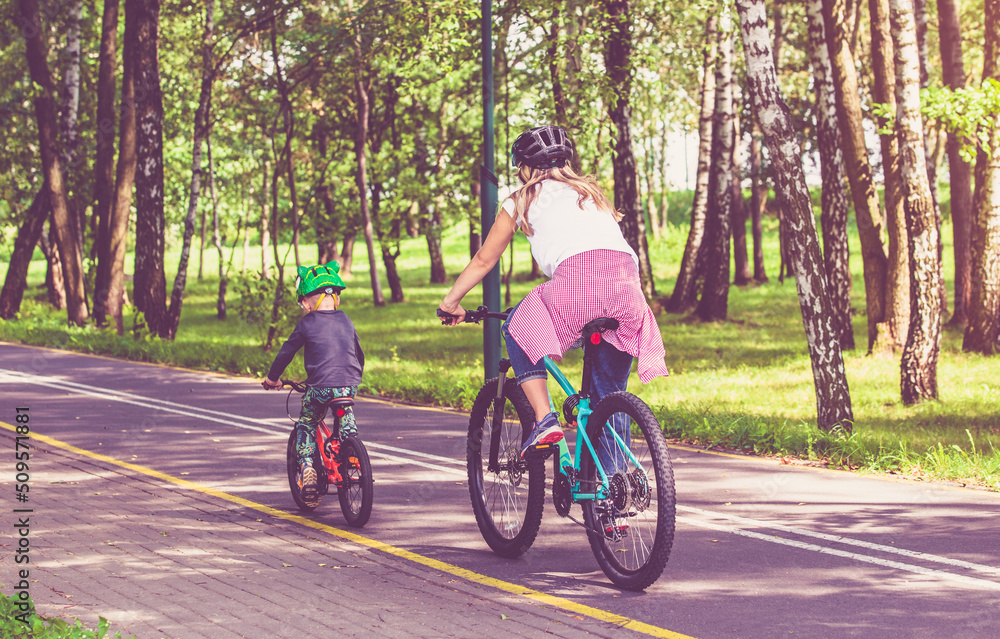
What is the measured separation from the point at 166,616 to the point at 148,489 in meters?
3.06

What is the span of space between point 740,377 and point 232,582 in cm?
1054

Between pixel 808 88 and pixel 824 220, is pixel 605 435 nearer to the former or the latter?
pixel 824 220

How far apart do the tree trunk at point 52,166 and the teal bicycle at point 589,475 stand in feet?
57.7

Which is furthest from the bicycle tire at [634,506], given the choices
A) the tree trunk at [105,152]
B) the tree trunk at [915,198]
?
the tree trunk at [105,152]

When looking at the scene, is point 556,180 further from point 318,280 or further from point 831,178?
point 831,178

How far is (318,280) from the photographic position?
6.97 m

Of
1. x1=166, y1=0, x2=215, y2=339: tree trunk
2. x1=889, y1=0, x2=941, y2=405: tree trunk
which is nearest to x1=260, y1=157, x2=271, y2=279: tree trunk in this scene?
x1=166, y1=0, x2=215, y2=339: tree trunk

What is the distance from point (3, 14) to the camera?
25.4 m

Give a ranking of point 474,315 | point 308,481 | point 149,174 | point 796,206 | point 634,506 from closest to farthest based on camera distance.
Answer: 1. point 634,506
2. point 474,315
3. point 308,481
4. point 796,206
5. point 149,174

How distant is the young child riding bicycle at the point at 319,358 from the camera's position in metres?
6.83

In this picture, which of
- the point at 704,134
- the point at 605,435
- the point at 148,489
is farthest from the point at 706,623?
the point at 704,134

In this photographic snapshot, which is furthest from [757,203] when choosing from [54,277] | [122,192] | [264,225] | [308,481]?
[308,481]

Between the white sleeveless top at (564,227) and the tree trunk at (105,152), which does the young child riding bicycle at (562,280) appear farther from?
the tree trunk at (105,152)

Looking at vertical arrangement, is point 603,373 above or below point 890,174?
below
